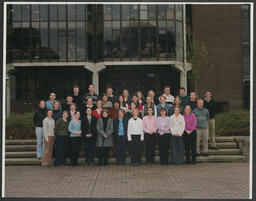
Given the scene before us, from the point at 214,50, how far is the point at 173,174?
74.0 feet

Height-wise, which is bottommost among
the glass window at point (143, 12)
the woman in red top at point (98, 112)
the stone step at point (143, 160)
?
the stone step at point (143, 160)

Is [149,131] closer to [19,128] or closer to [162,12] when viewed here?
[19,128]

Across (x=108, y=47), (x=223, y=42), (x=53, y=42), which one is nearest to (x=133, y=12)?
(x=108, y=47)

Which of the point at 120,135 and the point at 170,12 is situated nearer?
the point at 120,135

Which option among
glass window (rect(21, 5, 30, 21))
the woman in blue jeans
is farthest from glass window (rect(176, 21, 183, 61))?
the woman in blue jeans

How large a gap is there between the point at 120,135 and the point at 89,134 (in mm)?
1115

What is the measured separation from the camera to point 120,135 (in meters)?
11.7

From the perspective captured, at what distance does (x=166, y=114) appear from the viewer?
11.8 m

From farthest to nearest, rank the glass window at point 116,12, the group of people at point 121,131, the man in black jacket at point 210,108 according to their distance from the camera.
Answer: the glass window at point 116,12 < the man in black jacket at point 210,108 < the group of people at point 121,131

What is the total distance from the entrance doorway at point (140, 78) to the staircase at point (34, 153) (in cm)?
1705

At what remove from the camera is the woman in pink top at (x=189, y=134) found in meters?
11.5

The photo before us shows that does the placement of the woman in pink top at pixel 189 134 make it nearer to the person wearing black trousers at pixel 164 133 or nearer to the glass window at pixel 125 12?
the person wearing black trousers at pixel 164 133

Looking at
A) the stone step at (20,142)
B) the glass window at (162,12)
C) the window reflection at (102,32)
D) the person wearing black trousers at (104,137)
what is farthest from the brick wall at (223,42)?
the stone step at (20,142)

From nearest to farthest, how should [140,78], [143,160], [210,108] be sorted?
[143,160] < [210,108] < [140,78]
